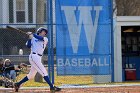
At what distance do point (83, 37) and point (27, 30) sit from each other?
8.78ft

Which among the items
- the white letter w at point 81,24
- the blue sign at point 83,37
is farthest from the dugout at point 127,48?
the white letter w at point 81,24

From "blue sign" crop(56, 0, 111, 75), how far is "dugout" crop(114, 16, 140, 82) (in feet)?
2.31

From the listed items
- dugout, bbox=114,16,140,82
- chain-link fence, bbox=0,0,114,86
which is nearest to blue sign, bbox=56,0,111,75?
chain-link fence, bbox=0,0,114,86

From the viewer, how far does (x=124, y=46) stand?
20.7 m

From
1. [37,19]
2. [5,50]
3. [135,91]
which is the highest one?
[37,19]

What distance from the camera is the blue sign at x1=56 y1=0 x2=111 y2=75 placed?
18500 mm

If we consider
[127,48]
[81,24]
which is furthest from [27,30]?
[127,48]

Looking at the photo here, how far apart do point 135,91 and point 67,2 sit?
5109mm

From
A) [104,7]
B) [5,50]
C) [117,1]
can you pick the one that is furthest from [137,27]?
[117,1]

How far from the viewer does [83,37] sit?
1870 cm

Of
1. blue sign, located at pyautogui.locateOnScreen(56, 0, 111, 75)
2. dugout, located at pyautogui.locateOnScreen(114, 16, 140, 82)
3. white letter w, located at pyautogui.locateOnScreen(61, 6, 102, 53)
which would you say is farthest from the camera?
dugout, located at pyautogui.locateOnScreen(114, 16, 140, 82)

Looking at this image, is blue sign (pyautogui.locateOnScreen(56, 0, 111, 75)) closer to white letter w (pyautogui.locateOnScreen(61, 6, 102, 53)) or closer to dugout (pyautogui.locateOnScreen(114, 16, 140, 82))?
white letter w (pyautogui.locateOnScreen(61, 6, 102, 53))

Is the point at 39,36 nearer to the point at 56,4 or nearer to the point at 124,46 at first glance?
the point at 56,4

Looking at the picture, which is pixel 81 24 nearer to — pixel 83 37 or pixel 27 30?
pixel 83 37
